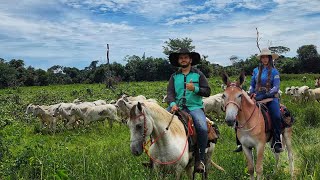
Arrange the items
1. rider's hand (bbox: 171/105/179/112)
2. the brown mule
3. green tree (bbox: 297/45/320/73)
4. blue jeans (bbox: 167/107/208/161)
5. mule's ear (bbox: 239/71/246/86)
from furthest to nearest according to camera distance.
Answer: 1. green tree (bbox: 297/45/320/73)
2. the brown mule
3. mule's ear (bbox: 239/71/246/86)
4. blue jeans (bbox: 167/107/208/161)
5. rider's hand (bbox: 171/105/179/112)

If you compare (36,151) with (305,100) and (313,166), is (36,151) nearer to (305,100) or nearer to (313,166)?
(313,166)

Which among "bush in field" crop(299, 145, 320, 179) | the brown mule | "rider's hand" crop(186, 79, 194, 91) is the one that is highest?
"rider's hand" crop(186, 79, 194, 91)

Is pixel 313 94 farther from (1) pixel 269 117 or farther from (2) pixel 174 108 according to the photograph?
(2) pixel 174 108

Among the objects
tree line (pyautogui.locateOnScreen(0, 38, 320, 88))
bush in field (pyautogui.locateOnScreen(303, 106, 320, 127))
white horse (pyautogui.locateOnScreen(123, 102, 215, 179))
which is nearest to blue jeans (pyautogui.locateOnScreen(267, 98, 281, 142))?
white horse (pyautogui.locateOnScreen(123, 102, 215, 179))

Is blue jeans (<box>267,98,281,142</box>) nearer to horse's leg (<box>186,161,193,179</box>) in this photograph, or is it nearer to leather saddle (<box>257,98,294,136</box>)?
leather saddle (<box>257,98,294,136</box>)

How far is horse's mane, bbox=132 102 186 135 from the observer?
18.5 feet

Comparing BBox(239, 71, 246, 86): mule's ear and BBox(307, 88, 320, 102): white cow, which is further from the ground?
BBox(239, 71, 246, 86): mule's ear

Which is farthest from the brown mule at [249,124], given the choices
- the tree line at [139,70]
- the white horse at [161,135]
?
the tree line at [139,70]

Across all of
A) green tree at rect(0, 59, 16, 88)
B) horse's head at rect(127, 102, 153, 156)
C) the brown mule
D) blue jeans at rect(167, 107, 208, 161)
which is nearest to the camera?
horse's head at rect(127, 102, 153, 156)

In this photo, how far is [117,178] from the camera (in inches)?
235

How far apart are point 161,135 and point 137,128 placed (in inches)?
19.4

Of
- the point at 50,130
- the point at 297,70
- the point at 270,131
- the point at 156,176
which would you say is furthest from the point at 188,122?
the point at 297,70

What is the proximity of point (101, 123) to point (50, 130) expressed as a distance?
3.21 meters

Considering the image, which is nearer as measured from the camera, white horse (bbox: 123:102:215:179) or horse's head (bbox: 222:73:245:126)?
white horse (bbox: 123:102:215:179)
